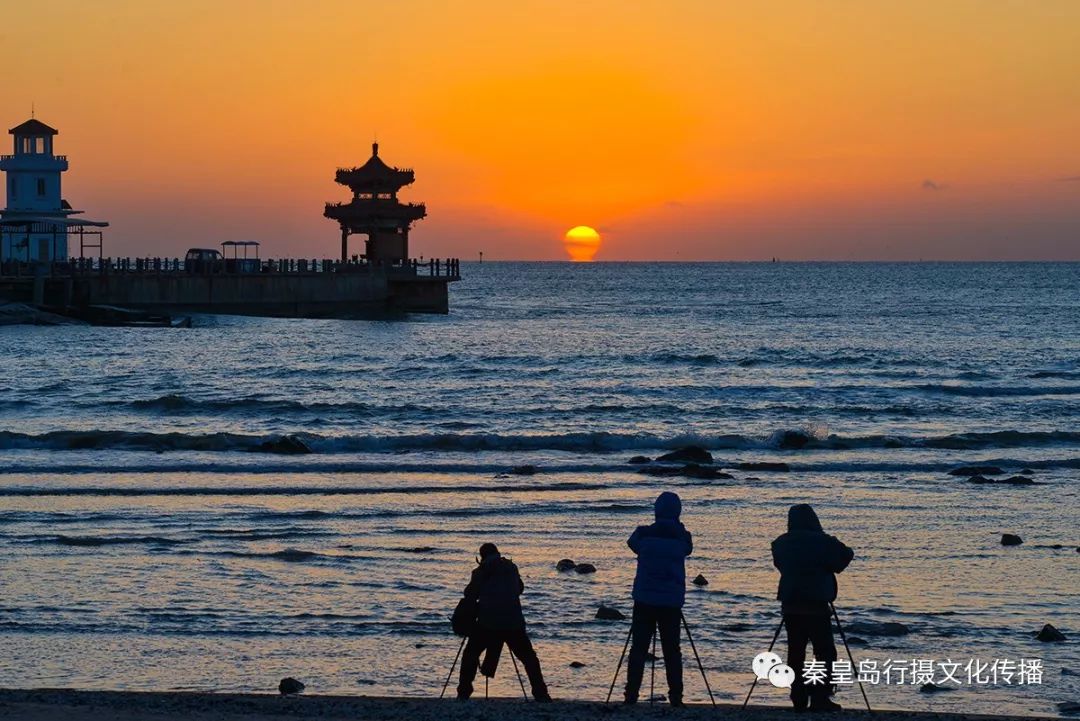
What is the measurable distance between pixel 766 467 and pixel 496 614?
15695 mm

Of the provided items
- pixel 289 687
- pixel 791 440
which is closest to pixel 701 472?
pixel 791 440

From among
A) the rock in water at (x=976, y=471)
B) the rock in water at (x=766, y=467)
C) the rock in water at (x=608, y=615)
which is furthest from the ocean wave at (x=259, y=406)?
the rock in water at (x=608, y=615)

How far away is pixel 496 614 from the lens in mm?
10141

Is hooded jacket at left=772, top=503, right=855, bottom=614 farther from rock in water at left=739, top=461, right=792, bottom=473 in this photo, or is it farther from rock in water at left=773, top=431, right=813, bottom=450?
rock in water at left=773, top=431, right=813, bottom=450

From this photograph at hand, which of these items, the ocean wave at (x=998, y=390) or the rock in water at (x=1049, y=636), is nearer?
the rock in water at (x=1049, y=636)

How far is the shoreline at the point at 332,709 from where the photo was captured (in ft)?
31.2

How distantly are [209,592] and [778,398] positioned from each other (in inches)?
1033

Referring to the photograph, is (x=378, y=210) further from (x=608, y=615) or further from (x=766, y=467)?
(x=608, y=615)

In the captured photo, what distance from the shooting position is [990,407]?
36688mm

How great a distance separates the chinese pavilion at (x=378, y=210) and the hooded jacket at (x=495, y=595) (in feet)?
241

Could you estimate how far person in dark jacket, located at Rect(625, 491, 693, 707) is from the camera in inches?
384

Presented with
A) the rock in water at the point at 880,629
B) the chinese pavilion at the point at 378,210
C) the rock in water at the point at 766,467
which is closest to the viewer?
the rock in water at the point at 880,629

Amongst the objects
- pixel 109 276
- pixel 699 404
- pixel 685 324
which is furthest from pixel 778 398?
pixel 685 324

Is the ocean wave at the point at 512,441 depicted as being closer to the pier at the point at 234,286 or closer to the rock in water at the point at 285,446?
the rock in water at the point at 285,446
